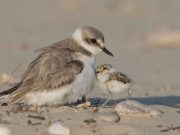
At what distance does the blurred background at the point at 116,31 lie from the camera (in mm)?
13172

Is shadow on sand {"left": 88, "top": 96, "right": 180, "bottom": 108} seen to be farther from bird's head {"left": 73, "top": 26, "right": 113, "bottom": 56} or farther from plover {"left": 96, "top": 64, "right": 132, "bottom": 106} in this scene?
bird's head {"left": 73, "top": 26, "right": 113, "bottom": 56}

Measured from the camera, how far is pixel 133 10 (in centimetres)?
2078

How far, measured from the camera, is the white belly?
8023 mm

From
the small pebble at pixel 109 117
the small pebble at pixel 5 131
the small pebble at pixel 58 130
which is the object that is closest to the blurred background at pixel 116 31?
the small pebble at pixel 109 117

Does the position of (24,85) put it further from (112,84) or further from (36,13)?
(36,13)

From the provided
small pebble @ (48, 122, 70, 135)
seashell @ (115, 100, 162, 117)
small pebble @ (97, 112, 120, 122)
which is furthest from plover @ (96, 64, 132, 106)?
small pebble @ (48, 122, 70, 135)

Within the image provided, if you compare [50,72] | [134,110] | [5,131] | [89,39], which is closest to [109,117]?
[134,110]

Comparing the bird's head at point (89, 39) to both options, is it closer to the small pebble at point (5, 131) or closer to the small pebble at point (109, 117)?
the small pebble at point (109, 117)

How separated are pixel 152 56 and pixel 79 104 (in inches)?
284

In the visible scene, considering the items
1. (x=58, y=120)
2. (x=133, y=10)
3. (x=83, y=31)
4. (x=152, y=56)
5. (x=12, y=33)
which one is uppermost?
(x=133, y=10)

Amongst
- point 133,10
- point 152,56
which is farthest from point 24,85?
point 133,10

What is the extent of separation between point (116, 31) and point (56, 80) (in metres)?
11.0

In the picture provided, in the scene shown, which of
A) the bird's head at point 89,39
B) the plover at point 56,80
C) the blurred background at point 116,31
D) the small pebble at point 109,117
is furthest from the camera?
the blurred background at point 116,31

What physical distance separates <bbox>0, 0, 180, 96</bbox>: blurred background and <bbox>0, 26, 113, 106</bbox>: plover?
2272mm
